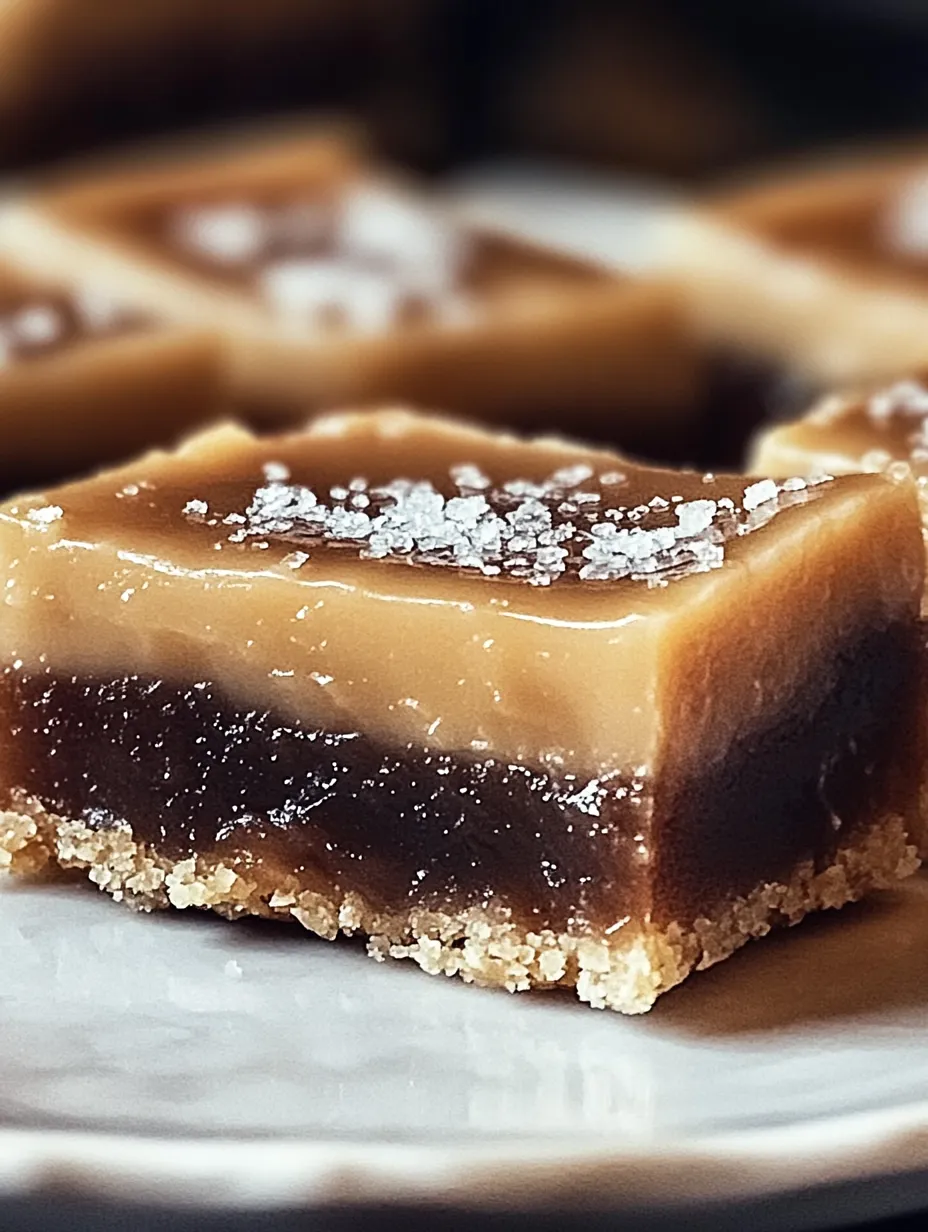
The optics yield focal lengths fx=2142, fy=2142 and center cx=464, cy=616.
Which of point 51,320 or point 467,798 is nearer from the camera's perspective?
point 467,798

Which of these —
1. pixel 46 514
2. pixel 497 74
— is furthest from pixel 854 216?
pixel 497 74

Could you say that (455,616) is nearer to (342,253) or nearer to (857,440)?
(857,440)

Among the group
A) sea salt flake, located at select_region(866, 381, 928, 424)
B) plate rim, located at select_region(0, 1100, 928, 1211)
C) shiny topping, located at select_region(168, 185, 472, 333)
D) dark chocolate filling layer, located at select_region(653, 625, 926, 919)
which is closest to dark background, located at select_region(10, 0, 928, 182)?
shiny topping, located at select_region(168, 185, 472, 333)

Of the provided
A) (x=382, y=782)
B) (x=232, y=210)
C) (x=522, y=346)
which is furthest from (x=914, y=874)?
(x=232, y=210)

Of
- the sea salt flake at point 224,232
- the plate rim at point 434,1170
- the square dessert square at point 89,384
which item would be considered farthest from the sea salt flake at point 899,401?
the sea salt flake at point 224,232

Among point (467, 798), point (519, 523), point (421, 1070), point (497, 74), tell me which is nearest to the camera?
point (421, 1070)

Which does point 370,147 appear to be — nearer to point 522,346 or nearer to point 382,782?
point 522,346

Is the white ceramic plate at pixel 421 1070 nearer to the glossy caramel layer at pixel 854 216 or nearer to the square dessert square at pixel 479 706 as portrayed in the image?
the square dessert square at pixel 479 706
